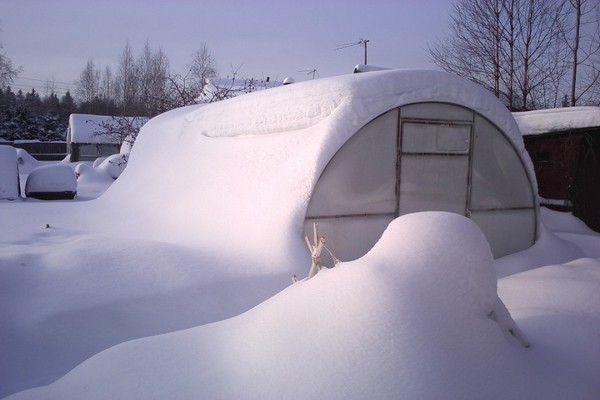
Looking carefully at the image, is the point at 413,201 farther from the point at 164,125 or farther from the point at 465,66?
the point at 465,66

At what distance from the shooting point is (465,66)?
21.3 m

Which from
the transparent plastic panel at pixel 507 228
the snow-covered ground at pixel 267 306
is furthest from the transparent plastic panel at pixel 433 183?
the snow-covered ground at pixel 267 306

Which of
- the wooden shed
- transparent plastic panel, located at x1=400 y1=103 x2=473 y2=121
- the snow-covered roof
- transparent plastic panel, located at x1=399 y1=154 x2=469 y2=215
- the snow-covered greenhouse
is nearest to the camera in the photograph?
the snow-covered greenhouse

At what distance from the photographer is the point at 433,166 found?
6.90 metres

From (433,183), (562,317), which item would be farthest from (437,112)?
(562,317)

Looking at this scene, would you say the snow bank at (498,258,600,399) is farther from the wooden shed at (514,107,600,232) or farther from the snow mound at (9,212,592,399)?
the wooden shed at (514,107,600,232)

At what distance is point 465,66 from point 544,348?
20.8 m

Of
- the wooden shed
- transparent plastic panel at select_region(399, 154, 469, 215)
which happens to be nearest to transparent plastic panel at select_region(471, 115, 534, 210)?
transparent plastic panel at select_region(399, 154, 469, 215)

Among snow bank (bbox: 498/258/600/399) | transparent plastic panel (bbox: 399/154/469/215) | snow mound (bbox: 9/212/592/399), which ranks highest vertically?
transparent plastic panel (bbox: 399/154/469/215)

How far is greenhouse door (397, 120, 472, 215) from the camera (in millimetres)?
6660

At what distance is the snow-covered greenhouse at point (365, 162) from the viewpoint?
19.6ft

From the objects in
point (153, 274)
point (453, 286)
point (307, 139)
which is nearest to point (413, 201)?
point (307, 139)

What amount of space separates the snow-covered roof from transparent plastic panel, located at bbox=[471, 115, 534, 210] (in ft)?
10.8

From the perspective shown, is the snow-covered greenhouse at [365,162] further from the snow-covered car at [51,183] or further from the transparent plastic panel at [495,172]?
the snow-covered car at [51,183]
